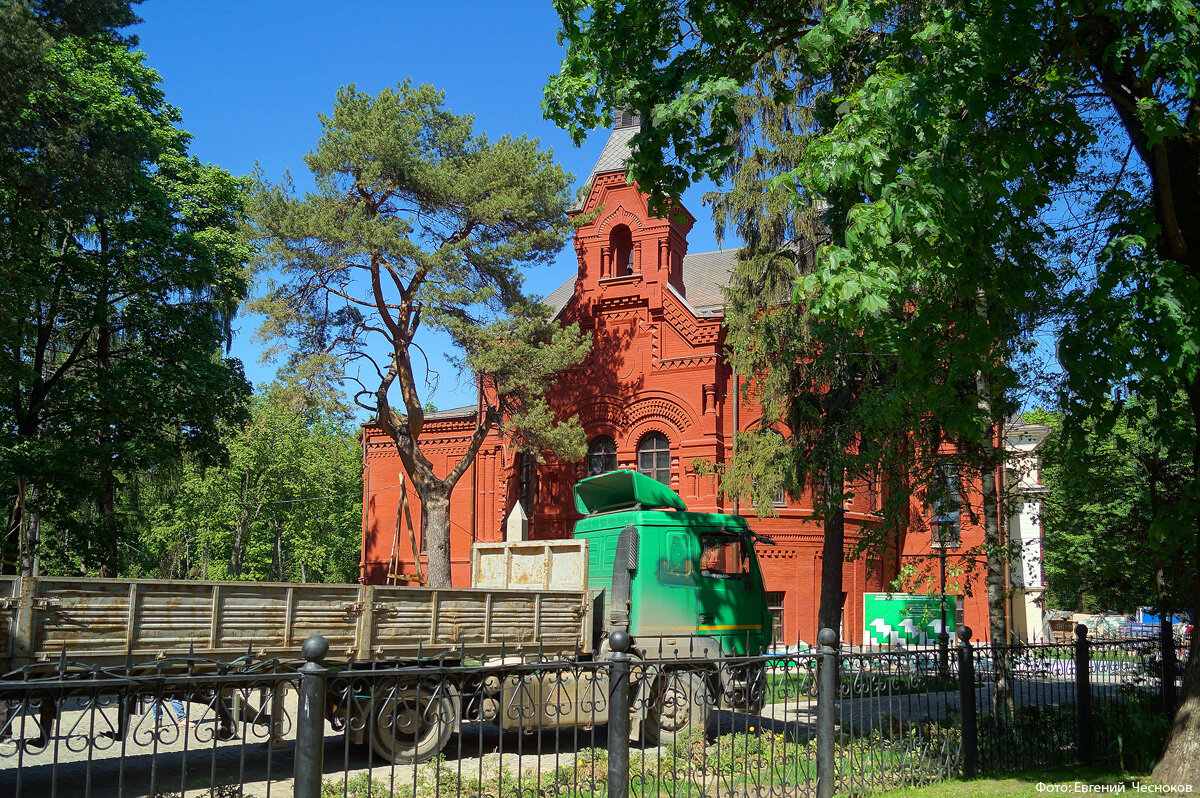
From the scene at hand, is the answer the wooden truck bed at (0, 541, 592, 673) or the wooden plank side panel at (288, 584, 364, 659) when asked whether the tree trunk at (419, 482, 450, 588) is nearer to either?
the wooden truck bed at (0, 541, 592, 673)

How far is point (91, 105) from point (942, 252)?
1975cm

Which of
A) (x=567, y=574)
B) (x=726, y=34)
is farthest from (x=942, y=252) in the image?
(x=567, y=574)

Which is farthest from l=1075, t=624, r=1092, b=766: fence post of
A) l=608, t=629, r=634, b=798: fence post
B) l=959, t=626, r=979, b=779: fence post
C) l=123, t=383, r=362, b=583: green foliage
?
l=123, t=383, r=362, b=583: green foliage

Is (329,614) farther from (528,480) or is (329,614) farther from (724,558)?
(528,480)

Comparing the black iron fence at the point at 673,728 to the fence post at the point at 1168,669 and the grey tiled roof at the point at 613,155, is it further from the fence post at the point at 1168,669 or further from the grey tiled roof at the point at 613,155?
the grey tiled roof at the point at 613,155

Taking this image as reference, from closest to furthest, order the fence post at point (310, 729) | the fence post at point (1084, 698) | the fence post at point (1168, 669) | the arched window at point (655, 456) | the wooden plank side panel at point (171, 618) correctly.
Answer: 1. the fence post at point (310, 729)
2. the wooden plank side panel at point (171, 618)
3. the fence post at point (1084, 698)
4. the fence post at point (1168, 669)
5. the arched window at point (655, 456)

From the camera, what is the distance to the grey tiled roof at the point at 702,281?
3159 cm

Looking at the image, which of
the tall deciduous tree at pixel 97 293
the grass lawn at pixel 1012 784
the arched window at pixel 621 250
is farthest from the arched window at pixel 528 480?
the grass lawn at pixel 1012 784

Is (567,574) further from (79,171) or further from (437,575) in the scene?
(437,575)

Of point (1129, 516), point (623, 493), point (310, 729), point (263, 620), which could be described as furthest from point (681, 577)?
point (310, 729)

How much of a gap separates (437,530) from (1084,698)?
59.4ft

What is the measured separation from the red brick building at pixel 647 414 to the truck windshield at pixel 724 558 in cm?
1391

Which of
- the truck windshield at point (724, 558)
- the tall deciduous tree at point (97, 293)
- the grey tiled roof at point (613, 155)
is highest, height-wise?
the grey tiled roof at point (613, 155)

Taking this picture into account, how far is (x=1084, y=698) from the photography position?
9.16m
